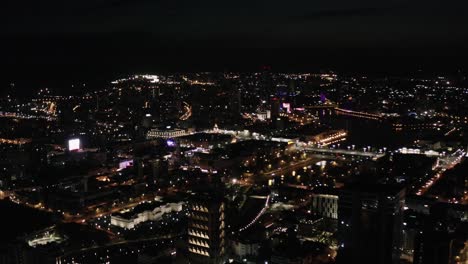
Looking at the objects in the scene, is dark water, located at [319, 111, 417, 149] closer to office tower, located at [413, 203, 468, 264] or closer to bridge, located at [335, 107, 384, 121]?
bridge, located at [335, 107, 384, 121]

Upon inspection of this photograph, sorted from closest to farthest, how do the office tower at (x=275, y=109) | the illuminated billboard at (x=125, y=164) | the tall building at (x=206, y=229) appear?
the tall building at (x=206, y=229) → the illuminated billboard at (x=125, y=164) → the office tower at (x=275, y=109)

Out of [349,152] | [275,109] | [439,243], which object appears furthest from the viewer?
[275,109]

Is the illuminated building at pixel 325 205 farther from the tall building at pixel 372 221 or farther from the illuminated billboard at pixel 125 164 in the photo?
the illuminated billboard at pixel 125 164

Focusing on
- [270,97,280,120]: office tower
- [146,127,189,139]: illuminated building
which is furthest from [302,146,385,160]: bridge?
[270,97,280,120]: office tower

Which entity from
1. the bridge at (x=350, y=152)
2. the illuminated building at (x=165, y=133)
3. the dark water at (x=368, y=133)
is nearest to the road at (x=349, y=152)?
the bridge at (x=350, y=152)

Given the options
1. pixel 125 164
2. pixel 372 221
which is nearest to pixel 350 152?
pixel 125 164

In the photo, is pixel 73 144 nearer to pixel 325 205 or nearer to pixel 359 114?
pixel 325 205

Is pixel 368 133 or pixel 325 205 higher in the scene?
pixel 368 133

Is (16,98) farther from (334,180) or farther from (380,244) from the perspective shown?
(380,244)
